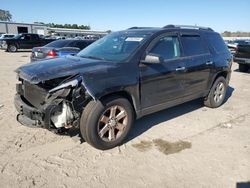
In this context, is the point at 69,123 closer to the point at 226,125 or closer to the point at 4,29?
the point at 226,125

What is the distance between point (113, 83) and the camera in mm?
3848

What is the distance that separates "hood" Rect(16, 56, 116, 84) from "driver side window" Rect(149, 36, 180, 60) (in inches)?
38.5

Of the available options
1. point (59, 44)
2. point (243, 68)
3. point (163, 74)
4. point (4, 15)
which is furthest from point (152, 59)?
point (4, 15)

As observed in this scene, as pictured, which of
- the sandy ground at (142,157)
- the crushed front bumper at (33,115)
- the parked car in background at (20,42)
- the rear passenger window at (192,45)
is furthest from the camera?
the parked car in background at (20,42)

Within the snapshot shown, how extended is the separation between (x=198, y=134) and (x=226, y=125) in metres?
0.90

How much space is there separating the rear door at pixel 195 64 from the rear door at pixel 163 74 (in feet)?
0.73

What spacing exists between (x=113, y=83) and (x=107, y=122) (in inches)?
24.5

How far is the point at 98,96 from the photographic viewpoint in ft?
11.9

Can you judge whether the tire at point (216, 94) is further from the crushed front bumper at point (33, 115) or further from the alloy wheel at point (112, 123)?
the crushed front bumper at point (33, 115)

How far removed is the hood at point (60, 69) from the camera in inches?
144

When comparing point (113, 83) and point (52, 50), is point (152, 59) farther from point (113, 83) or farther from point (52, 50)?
point (52, 50)

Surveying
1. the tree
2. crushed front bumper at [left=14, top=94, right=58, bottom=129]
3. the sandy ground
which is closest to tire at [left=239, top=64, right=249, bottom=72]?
the sandy ground

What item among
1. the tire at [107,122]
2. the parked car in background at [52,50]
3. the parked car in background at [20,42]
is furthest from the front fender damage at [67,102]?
the parked car in background at [20,42]

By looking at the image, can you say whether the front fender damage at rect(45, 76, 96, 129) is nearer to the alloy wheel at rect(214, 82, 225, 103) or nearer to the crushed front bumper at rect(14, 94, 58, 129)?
the crushed front bumper at rect(14, 94, 58, 129)
